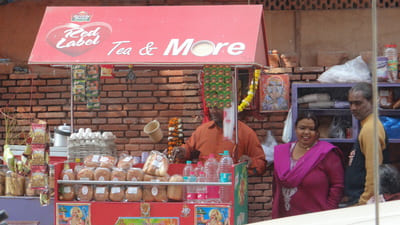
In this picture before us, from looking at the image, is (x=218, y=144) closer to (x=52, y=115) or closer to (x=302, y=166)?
(x=302, y=166)

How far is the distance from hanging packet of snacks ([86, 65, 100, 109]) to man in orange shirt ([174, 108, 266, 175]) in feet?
3.25

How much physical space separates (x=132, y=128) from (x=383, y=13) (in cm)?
320

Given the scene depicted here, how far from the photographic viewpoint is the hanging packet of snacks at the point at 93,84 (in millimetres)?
6910

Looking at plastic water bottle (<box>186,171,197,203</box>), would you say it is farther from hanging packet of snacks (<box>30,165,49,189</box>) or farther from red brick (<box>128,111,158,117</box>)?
red brick (<box>128,111,158,117</box>)

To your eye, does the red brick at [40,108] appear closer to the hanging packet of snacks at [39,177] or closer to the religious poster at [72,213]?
the hanging packet of snacks at [39,177]

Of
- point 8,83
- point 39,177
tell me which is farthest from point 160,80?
point 39,177

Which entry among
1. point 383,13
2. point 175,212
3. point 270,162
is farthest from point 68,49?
point 383,13

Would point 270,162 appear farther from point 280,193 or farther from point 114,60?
point 114,60

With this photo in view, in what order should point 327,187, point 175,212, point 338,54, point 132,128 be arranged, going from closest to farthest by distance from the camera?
1. point 175,212
2. point 327,187
3. point 338,54
4. point 132,128

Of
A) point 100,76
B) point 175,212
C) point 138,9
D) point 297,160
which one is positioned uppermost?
point 138,9

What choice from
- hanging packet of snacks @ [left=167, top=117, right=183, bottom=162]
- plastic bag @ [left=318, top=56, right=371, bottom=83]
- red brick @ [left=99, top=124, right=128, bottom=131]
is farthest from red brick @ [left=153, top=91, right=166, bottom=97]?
plastic bag @ [left=318, top=56, right=371, bottom=83]

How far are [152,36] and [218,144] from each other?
62.5 inches

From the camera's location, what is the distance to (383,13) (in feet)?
26.2

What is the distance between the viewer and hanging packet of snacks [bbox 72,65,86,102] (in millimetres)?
6844
